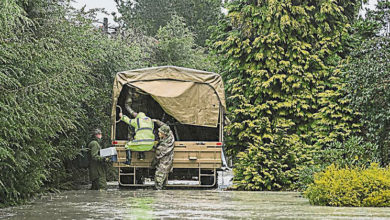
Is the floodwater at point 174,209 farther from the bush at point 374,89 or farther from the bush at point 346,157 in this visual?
the bush at point 374,89

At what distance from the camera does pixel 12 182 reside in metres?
12.1

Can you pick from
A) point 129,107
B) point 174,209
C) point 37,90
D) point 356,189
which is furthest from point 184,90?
point 356,189

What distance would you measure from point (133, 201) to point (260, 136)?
6.94m

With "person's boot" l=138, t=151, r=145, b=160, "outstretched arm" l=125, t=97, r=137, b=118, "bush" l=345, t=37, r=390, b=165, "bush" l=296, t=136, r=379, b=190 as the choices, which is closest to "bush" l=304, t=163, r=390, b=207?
"bush" l=296, t=136, r=379, b=190

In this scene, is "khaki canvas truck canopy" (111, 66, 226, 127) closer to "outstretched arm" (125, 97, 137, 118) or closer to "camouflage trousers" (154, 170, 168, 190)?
"outstretched arm" (125, 97, 137, 118)

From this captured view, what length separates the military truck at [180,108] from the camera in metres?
18.3

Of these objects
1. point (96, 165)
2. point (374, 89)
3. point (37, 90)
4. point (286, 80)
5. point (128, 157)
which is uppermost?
point (286, 80)

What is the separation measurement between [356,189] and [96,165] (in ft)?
27.7

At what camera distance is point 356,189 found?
12047 mm

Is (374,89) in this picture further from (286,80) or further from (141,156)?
(141,156)

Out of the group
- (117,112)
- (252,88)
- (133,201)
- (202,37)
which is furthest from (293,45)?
(202,37)

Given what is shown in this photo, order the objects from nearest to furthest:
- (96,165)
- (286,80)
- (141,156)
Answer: (141,156) → (96,165) → (286,80)

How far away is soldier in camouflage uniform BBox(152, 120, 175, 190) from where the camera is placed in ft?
58.8

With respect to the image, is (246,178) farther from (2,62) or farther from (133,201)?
(2,62)
